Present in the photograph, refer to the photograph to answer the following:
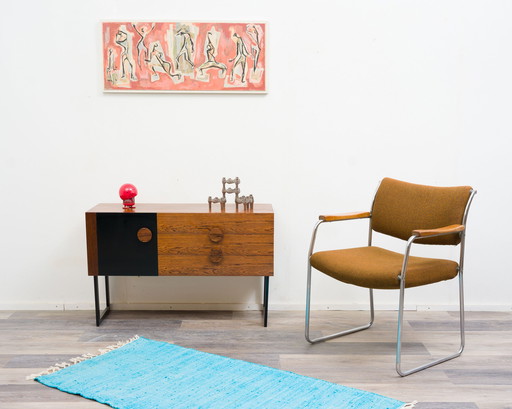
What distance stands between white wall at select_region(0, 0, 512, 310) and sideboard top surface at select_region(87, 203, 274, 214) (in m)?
0.10

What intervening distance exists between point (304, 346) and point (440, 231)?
842 mm

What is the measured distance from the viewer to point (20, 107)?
3115 mm

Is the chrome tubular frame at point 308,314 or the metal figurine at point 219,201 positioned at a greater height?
the metal figurine at point 219,201

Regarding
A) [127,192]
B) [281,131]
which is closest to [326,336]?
[281,131]

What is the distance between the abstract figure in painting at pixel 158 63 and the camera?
306cm

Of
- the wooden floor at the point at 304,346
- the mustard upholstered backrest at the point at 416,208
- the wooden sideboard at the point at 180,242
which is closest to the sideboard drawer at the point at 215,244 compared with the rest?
the wooden sideboard at the point at 180,242

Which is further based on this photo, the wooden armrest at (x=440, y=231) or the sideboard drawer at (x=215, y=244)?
the sideboard drawer at (x=215, y=244)

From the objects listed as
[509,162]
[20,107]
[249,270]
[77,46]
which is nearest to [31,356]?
[249,270]

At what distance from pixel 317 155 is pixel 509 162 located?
1.06 meters

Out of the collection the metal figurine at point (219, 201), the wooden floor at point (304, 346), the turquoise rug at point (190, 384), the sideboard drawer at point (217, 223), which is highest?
the metal figurine at point (219, 201)

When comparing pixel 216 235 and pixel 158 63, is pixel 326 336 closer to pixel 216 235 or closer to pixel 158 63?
pixel 216 235

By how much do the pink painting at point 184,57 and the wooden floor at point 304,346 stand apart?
49.7 inches

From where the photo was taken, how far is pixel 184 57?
307 centimetres

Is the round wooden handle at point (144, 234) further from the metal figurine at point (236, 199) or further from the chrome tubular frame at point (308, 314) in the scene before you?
the chrome tubular frame at point (308, 314)
